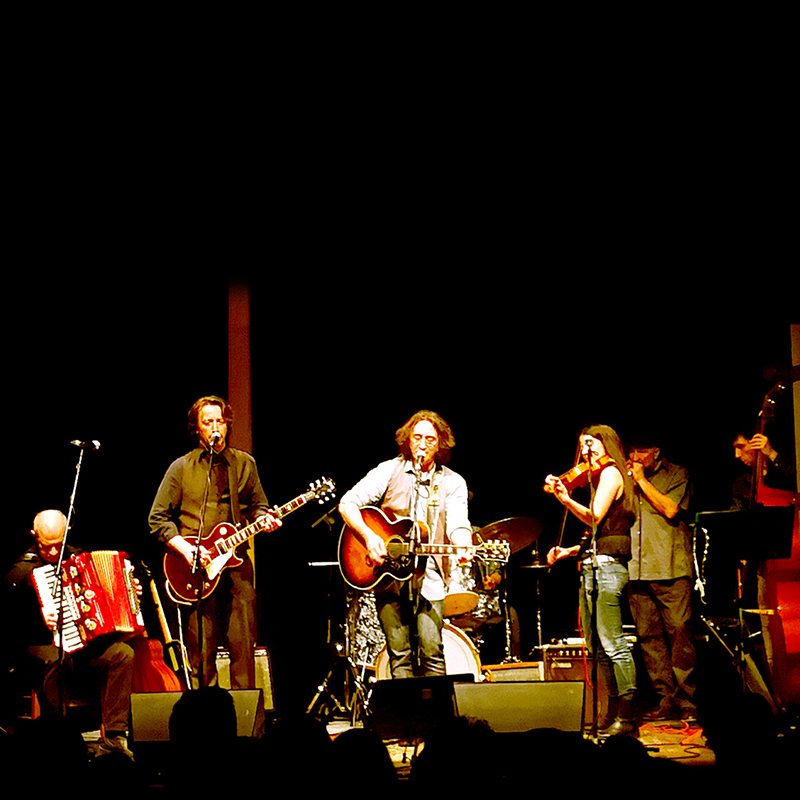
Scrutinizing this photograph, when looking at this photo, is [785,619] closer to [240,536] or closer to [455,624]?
[455,624]

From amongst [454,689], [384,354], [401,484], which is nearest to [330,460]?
[384,354]

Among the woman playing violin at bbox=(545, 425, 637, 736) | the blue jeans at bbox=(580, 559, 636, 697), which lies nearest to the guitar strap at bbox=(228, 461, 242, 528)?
the woman playing violin at bbox=(545, 425, 637, 736)

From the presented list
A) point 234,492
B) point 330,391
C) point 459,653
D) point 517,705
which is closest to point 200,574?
point 234,492

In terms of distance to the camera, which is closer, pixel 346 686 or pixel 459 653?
pixel 459 653

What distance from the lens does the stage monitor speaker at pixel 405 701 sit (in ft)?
16.7

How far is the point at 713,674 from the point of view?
766 cm

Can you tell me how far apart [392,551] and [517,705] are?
62.5 inches

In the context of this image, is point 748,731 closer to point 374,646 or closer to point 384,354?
point 374,646

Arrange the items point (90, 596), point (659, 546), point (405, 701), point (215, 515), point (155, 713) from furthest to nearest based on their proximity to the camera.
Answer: point (659, 546) < point (90, 596) < point (215, 515) < point (405, 701) < point (155, 713)

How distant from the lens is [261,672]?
23.0ft

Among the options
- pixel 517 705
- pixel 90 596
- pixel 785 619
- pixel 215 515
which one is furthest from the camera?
pixel 90 596

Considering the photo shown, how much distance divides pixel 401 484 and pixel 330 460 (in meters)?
2.81

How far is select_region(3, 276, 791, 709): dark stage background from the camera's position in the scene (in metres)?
8.73

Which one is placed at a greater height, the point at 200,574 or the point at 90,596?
the point at 200,574
